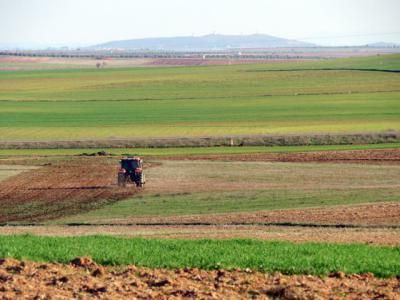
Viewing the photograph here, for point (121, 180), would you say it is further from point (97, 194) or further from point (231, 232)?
point (231, 232)

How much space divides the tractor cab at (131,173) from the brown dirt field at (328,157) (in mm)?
9275

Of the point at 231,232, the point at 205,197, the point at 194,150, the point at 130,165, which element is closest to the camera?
the point at 231,232

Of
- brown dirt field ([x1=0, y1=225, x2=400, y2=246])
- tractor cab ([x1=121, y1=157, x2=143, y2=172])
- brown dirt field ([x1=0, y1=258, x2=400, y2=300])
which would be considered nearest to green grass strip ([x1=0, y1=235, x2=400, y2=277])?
brown dirt field ([x1=0, y1=258, x2=400, y2=300])

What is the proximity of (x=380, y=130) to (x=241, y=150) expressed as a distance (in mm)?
12508

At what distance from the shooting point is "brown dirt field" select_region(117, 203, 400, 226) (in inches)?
1195

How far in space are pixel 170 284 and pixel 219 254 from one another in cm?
313

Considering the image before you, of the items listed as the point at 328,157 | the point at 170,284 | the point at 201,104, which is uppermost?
the point at 170,284

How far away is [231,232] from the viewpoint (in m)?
27.1

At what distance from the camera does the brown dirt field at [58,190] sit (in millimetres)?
35344

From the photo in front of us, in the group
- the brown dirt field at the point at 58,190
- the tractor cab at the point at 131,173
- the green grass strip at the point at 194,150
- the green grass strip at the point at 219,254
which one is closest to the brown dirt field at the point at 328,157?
the green grass strip at the point at 194,150

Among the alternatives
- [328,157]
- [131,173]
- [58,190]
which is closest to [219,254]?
[131,173]

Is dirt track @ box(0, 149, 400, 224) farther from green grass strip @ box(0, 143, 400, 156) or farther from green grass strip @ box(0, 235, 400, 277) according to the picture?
green grass strip @ box(0, 235, 400, 277)

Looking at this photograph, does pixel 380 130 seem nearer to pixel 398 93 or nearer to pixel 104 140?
pixel 104 140

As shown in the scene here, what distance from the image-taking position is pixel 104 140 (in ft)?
200
